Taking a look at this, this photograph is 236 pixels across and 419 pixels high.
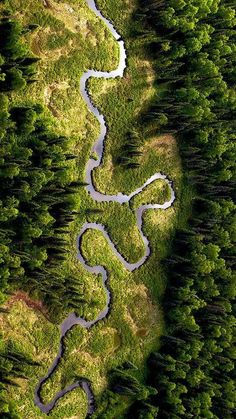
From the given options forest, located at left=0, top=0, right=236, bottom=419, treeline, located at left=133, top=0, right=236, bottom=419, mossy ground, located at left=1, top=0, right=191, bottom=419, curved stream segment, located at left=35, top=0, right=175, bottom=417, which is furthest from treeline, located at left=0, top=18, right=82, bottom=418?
treeline, located at left=133, top=0, right=236, bottom=419

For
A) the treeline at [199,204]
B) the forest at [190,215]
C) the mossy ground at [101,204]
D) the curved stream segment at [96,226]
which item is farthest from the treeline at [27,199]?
the treeline at [199,204]

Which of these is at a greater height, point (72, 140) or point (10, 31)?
point (10, 31)

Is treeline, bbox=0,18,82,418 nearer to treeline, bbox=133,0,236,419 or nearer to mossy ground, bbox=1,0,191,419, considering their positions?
mossy ground, bbox=1,0,191,419

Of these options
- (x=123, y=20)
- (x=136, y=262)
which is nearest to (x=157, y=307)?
(x=136, y=262)

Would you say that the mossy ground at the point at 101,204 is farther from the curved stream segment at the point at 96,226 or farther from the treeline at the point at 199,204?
the treeline at the point at 199,204

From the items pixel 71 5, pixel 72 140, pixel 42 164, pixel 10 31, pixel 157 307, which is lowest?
pixel 157 307

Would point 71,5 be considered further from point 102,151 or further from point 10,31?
point 102,151

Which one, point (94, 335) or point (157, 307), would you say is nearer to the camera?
point (94, 335)

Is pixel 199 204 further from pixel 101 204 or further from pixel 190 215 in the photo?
pixel 101 204
